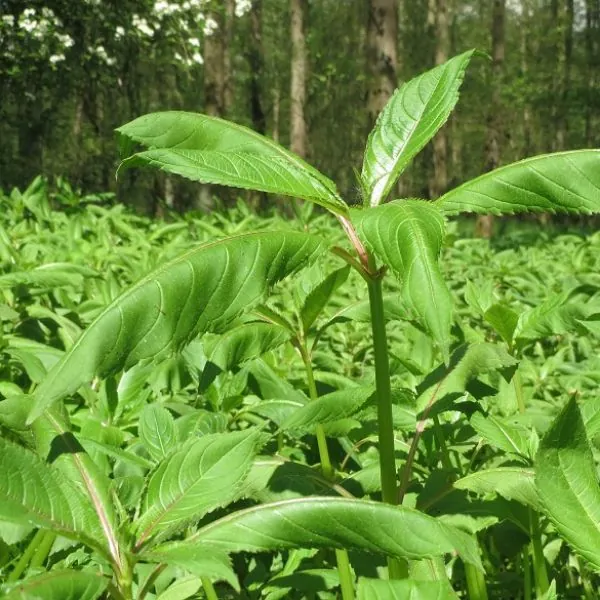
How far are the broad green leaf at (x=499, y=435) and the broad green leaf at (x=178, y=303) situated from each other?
1.62ft

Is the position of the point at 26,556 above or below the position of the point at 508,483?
below

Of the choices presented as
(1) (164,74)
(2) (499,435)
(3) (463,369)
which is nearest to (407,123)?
(3) (463,369)

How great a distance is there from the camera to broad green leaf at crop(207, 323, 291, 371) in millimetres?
1490

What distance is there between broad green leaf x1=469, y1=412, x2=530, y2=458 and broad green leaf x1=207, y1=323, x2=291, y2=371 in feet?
1.32

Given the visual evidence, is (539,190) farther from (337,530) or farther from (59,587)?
(59,587)

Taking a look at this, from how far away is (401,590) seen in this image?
0.91m

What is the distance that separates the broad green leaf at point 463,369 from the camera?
1264mm

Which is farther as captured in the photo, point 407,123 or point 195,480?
point 407,123

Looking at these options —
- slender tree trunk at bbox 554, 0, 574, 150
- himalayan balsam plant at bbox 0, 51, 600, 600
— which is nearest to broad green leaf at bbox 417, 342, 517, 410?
himalayan balsam plant at bbox 0, 51, 600, 600

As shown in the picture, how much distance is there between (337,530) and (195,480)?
0.62 feet

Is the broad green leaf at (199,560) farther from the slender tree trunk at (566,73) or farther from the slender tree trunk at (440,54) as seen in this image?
the slender tree trunk at (566,73)

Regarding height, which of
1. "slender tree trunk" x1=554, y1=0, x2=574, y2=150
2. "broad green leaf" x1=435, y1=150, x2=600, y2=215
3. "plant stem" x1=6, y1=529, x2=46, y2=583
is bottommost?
"plant stem" x1=6, y1=529, x2=46, y2=583

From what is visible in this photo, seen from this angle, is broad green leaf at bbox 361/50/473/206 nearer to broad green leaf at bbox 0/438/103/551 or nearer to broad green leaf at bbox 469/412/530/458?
broad green leaf at bbox 469/412/530/458

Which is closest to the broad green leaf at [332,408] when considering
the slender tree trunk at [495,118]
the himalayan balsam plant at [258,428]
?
the himalayan balsam plant at [258,428]
